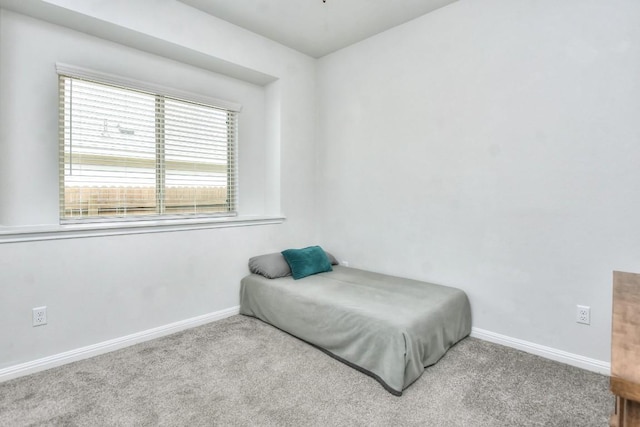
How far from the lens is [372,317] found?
221cm

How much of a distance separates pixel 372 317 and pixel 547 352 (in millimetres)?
1333

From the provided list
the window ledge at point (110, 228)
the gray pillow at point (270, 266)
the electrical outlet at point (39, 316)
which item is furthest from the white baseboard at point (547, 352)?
the electrical outlet at point (39, 316)

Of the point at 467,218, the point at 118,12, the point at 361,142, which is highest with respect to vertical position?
the point at 118,12

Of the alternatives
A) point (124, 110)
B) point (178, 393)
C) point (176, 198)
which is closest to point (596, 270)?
point (178, 393)

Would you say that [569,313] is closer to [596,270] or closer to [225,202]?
[596,270]

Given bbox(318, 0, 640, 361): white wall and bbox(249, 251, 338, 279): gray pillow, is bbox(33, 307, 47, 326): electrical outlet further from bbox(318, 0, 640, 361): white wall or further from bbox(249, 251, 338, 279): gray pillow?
bbox(318, 0, 640, 361): white wall

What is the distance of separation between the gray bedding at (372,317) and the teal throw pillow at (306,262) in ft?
0.27

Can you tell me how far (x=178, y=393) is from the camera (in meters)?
1.97

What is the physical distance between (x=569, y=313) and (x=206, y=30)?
3667 mm

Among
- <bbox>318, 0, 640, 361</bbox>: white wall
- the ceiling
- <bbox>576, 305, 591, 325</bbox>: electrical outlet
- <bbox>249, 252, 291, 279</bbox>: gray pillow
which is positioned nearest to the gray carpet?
<bbox>576, 305, 591, 325</bbox>: electrical outlet

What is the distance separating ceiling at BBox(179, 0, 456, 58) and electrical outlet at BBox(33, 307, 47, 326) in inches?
102

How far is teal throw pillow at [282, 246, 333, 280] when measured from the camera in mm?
3211

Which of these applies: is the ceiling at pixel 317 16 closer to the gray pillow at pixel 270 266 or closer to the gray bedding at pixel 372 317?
the gray pillow at pixel 270 266

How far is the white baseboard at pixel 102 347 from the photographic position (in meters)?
2.17
